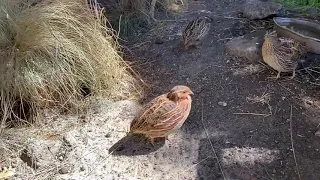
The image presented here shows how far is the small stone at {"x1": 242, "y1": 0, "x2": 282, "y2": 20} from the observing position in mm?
4742

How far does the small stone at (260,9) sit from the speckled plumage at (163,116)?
1943mm

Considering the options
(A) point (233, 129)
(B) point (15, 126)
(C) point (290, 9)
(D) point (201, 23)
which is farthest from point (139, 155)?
(C) point (290, 9)

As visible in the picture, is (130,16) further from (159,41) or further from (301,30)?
(301,30)

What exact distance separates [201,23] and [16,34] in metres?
1.77

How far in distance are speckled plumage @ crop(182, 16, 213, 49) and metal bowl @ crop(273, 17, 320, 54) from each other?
697 millimetres

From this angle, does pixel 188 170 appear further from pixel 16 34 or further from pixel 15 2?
pixel 15 2

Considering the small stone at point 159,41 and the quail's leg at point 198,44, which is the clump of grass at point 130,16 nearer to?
the small stone at point 159,41

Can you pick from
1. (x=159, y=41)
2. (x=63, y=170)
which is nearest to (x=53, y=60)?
(x=63, y=170)

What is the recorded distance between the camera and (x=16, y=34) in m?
3.71

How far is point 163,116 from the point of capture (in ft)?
10.2

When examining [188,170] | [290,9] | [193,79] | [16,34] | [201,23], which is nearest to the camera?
[188,170]

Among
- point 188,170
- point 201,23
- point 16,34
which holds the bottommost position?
point 188,170

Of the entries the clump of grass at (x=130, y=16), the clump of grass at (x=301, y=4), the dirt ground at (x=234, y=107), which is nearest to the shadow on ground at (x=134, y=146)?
the dirt ground at (x=234, y=107)

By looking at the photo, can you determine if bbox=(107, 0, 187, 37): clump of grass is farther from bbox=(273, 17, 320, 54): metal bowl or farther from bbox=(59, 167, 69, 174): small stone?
bbox=(59, 167, 69, 174): small stone
